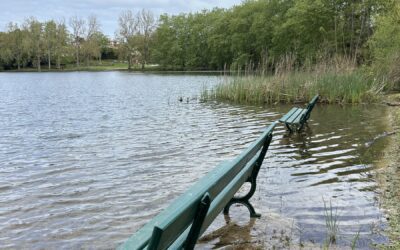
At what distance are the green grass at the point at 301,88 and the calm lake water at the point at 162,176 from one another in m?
3.33

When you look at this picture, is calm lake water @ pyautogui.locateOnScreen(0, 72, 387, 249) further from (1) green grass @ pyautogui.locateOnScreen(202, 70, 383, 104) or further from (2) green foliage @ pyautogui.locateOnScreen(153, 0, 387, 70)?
(2) green foliage @ pyautogui.locateOnScreen(153, 0, 387, 70)

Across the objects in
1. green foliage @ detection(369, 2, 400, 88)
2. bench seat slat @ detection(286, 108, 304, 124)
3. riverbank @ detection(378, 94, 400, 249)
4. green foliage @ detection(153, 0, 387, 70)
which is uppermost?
green foliage @ detection(153, 0, 387, 70)

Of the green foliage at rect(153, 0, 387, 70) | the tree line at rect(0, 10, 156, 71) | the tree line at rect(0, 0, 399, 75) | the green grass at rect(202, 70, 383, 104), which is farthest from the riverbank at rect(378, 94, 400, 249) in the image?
the tree line at rect(0, 10, 156, 71)

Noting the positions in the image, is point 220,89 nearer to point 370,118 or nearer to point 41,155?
point 370,118

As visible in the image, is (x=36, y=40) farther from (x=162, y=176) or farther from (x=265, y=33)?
(x=162, y=176)

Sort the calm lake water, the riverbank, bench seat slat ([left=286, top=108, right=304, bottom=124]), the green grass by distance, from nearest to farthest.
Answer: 1. the riverbank
2. the calm lake water
3. bench seat slat ([left=286, top=108, right=304, bottom=124])
4. the green grass

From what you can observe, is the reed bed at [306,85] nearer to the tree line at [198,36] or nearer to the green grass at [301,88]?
the green grass at [301,88]

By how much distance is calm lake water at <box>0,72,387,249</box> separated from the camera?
458cm

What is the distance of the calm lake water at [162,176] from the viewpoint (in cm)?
458

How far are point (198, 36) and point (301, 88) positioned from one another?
68363 millimetres

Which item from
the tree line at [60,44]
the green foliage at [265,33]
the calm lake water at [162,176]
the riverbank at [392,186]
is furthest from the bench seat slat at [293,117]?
the tree line at [60,44]

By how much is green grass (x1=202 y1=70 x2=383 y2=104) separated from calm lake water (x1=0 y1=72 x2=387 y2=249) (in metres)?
3.33

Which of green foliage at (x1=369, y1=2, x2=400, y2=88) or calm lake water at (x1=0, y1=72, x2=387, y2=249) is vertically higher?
green foliage at (x1=369, y1=2, x2=400, y2=88)

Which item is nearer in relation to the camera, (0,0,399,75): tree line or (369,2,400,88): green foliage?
(369,2,400,88): green foliage
